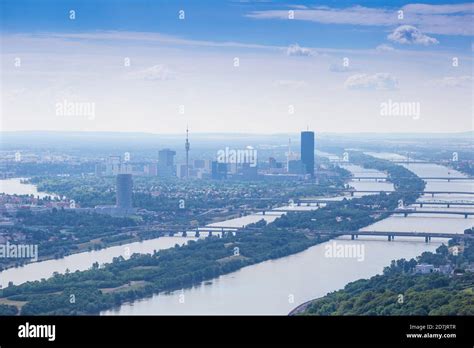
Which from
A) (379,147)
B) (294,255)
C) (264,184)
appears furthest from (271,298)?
(264,184)

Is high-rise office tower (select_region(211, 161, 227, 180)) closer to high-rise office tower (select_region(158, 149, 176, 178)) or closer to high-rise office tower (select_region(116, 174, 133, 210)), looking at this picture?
high-rise office tower (select_region(158, 149, 176, 178))

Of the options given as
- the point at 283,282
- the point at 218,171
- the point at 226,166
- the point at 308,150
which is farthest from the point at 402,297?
the point at 226,166

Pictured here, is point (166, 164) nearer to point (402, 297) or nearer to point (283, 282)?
point (283, 282)

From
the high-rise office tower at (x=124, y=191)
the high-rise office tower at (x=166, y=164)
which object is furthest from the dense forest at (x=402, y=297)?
the high-rise office tower at (x=166, y=164)

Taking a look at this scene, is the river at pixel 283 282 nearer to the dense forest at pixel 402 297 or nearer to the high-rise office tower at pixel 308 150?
the dense forest at pixel 402 297
